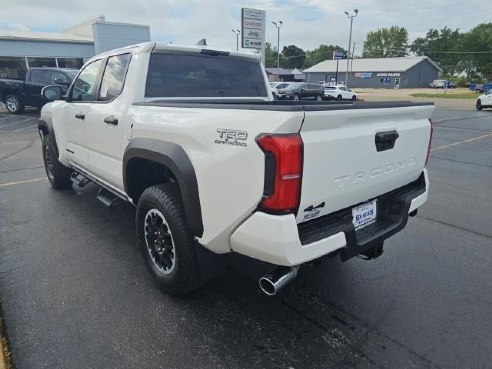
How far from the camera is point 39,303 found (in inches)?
112

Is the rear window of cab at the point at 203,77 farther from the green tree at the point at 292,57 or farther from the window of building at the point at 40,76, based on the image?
the green tree at the point at 292,57

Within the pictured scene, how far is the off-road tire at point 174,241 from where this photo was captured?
257cm

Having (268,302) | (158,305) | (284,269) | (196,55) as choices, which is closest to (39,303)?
(158,305)

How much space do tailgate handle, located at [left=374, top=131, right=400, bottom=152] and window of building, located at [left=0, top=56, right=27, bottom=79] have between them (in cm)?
2719

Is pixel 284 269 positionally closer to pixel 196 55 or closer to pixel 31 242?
pixel 196 55

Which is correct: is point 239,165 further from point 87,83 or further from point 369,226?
point 87,83

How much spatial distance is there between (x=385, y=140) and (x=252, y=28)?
684 inches

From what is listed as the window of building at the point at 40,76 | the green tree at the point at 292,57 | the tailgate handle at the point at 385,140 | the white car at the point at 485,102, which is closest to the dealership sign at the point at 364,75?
the green tree at the point at 292,57

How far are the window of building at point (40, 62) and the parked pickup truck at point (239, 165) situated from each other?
85.5ft

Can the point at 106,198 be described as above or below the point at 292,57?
below

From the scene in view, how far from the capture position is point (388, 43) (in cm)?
10988

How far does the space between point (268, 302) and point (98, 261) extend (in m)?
1.71

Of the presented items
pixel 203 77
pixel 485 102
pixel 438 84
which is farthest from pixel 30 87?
pixel 438 84

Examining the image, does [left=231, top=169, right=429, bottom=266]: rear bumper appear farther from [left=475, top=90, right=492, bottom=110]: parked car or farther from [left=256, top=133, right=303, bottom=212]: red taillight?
[left=475, top=90, right=492, bottom=110]: parked car
